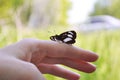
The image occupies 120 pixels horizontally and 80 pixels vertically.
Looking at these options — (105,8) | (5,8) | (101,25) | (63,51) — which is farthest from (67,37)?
(105,8)

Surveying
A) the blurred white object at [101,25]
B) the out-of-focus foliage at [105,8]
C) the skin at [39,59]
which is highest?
the out-of-focus foliage at [105,8]

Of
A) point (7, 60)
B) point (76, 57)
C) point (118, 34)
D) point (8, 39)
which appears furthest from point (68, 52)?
point (118, 34)

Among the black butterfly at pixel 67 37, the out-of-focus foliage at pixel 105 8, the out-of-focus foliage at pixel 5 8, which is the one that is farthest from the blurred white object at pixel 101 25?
the black butterfly at pixel 67 37

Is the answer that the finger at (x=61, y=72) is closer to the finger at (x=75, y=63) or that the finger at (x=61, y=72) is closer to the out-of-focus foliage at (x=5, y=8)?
the finger at (x=75, y=63)

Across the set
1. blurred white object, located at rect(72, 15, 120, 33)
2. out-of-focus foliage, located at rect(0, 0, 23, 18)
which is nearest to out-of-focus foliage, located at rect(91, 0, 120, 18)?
blurred white object, located at rect(72, 15, 120, 33)

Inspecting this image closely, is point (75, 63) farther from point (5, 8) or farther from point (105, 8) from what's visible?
point (105, 8)

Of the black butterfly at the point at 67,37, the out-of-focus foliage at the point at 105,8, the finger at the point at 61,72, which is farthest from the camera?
the out-of-focus foliage at the point at 105,8

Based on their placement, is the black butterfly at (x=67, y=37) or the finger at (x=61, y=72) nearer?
the black butterfly at (x=67, y=37)

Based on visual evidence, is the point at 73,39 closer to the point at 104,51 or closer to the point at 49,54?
the point at 49,54

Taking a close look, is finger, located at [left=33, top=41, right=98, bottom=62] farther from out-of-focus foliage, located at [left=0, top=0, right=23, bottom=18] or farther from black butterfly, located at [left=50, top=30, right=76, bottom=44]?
out-of-focus foliage, located at [left=0, top=0, right=23, bottom=18]

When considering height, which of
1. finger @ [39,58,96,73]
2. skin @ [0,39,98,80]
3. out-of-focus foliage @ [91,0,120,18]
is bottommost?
skin @ [0,39,98,80]
